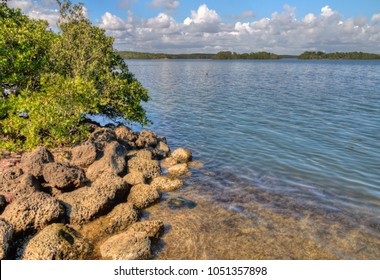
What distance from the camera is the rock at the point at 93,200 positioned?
13062 millimetres

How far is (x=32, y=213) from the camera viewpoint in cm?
1194

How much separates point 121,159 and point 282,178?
9.76 meters

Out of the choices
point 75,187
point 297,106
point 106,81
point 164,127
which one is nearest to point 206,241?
point 75,187

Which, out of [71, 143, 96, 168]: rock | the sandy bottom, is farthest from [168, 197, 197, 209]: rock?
[71, 143, 96, 168]: rock

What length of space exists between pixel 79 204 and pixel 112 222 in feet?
5.71

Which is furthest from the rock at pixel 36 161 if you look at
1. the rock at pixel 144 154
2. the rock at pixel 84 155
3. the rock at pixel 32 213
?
the rock at pixel 144 154

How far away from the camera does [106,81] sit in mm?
24062

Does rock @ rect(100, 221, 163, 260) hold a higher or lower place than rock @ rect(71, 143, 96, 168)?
lower

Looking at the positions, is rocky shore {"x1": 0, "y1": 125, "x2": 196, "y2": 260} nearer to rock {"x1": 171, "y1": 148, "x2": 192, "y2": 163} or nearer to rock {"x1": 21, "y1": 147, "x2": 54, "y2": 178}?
rock {"x1": 21, "y1": 147, "x2": 54, "y2": 178}

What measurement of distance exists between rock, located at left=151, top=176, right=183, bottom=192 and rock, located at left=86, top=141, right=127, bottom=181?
2.18 metres

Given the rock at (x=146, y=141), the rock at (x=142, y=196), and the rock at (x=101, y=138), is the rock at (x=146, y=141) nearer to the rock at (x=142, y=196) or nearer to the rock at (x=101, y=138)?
the rock at (x=101, y=138)

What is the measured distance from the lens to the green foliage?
1800 centimetres

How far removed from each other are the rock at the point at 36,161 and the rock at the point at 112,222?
450 centimetres

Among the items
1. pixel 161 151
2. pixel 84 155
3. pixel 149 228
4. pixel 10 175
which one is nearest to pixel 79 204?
pixel 149 228
